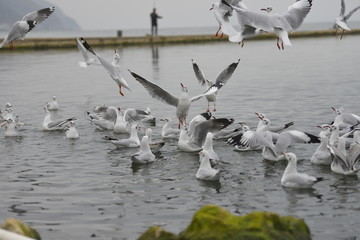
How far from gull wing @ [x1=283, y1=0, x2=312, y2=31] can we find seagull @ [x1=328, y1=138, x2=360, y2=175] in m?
3.08

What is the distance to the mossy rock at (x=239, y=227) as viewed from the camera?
6691 mm

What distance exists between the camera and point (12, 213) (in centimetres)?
922

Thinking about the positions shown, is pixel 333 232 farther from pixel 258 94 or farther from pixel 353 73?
pixel 353 73

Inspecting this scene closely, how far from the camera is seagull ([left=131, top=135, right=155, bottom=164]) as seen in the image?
11875 millimetres

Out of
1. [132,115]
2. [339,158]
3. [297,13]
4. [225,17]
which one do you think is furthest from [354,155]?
[132,115]

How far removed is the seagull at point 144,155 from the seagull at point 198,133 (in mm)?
1034

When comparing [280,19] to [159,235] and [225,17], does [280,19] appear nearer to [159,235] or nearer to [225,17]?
[225,17]

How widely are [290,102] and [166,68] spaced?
15.1 m

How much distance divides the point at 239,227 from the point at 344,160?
172 inches

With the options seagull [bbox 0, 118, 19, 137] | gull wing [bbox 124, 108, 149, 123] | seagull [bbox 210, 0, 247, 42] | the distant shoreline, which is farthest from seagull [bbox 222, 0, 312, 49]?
the distant shoreline

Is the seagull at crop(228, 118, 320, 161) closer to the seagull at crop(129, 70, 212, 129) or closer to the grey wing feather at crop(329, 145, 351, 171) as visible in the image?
the grey wing feather at crop(329, 145, 351, 171)

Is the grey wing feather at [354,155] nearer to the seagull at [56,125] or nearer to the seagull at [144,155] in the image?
the seagull at [144,155]

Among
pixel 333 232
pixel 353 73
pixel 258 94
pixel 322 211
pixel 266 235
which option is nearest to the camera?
pixel 266 235

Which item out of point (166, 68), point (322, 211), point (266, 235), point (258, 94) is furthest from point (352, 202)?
point (166, 68)
